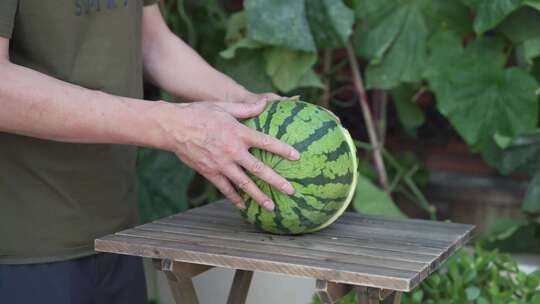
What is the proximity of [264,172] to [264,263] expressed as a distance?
202 mm

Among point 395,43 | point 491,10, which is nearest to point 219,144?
point 491,10

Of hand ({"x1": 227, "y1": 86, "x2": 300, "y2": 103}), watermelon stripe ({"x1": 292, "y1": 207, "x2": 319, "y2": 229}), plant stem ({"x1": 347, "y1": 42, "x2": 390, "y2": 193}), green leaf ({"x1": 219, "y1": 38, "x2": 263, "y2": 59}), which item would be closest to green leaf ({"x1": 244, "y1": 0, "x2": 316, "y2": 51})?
green leaf ({"x1": 219, "y1": 38, "x2": 263, "y2": 59})

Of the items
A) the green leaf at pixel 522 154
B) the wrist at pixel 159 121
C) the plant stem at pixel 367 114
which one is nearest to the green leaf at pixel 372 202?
the plant stem at pixel 367 114

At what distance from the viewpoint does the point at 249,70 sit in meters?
3.25

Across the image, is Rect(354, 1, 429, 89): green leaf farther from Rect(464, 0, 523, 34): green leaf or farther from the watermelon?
the watermelon

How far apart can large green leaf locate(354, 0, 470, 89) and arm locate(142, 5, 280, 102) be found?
1.06 meters

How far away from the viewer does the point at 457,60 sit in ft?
10.2

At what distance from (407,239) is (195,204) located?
6.38ft

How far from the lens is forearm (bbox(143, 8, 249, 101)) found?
7.32 ft

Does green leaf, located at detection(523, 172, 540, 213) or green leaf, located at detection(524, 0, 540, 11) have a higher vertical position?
green leaf, located at detection(524, 0, 540, 11)

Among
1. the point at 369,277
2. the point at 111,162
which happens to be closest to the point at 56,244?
the point at 111,162

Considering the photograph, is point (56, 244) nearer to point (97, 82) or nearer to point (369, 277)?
point (97, 82)

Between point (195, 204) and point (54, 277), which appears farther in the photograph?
point (195, 204)

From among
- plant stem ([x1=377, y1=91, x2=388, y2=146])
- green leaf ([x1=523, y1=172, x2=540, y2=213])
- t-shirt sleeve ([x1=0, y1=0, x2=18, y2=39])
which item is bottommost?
green leaf ([x1=523, y1=172, x2=540, y2=213])
